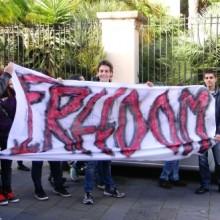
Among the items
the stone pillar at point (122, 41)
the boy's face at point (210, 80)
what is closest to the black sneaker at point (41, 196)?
the boy's face at point (210, 80)

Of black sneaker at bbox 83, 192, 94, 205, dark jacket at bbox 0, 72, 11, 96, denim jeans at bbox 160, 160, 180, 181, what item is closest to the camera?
dark jacket at bbox 0, 72, 11, 96

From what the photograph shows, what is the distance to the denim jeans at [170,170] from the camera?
679cm

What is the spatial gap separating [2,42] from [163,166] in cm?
628

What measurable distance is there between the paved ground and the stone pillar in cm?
338

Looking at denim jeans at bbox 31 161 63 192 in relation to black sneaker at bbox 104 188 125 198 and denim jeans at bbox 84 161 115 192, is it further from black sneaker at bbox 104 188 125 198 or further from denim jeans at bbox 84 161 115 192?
black sneaker at bbox 104 188 125 198

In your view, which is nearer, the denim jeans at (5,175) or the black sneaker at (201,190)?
the denim jeans at (5,175)

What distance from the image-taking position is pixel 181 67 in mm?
11297

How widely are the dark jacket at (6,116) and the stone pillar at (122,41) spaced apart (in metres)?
4.25

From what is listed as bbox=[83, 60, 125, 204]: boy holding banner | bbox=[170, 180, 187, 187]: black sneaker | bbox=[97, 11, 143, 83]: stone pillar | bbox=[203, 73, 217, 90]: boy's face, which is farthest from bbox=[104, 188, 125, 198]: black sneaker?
bbox=[97, 11, 143, 83]: stone pillar

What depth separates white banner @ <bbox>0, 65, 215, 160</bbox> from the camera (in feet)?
18.9

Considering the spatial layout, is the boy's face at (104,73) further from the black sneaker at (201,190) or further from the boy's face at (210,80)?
the black sneaker at (201,190)

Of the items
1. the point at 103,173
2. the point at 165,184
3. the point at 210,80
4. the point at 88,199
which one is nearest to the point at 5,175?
the point at 88,199

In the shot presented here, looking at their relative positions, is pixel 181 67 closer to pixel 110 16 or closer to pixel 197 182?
pixel 110 16

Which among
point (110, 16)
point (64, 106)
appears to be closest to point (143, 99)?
point (64, 106)
